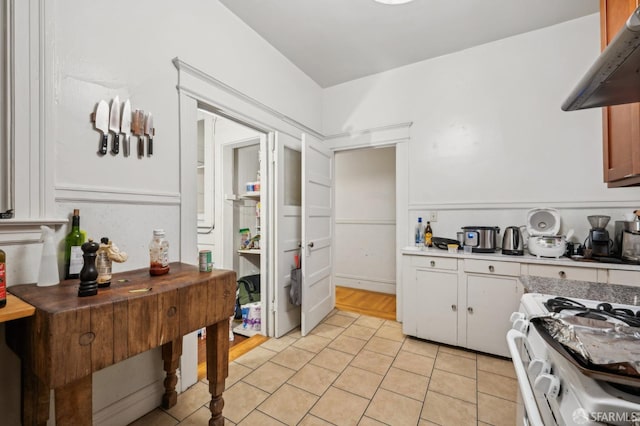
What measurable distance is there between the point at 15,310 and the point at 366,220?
145 inches

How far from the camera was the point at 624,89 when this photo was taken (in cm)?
74

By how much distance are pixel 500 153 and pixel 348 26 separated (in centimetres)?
176

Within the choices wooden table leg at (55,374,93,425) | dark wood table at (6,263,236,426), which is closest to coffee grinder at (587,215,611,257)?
dark wood table at (6,263,236,426)

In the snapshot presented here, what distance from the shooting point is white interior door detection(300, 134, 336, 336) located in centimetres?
255

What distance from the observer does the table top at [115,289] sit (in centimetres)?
93

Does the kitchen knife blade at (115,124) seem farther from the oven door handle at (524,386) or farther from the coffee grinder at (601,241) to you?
the coffee grinder at (601,241)

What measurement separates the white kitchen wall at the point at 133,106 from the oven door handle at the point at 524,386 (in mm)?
1741

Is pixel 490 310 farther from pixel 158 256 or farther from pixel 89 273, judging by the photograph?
pixel 89 273

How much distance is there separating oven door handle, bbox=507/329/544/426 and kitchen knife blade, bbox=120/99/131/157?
193 centimetres

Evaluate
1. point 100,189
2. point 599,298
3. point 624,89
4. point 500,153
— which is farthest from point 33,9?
point 500,153

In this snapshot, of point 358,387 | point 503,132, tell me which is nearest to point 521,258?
point 503,132

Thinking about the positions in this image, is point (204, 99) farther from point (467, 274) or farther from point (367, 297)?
point (367, 297)

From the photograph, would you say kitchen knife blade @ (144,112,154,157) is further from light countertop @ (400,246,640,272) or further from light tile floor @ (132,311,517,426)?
light countertop @ (400,246,640,272)

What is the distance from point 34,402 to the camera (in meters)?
1.04
